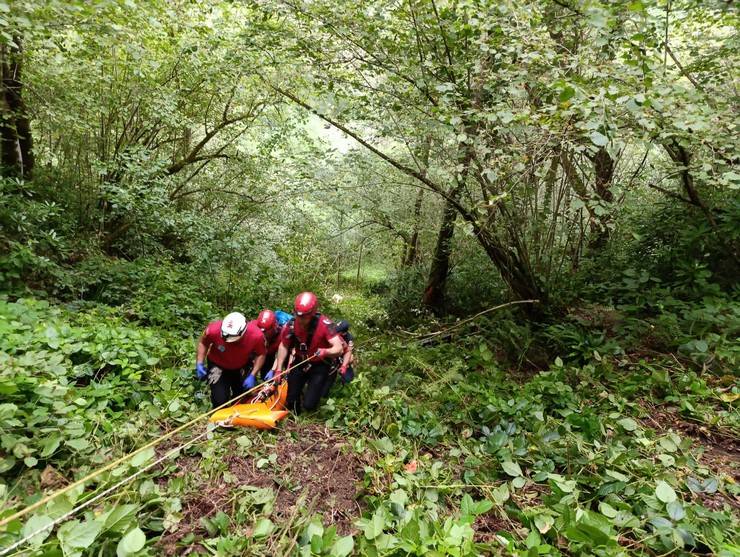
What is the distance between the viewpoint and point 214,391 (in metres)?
4.09

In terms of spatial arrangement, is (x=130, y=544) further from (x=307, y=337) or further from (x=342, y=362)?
(x=342, y=362)

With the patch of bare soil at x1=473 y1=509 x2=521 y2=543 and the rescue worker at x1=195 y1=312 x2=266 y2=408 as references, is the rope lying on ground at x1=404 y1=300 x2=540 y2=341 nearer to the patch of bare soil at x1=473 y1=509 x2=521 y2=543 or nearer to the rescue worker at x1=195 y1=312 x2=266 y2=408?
the rescue worker at x1=195 y1=312 x2=266 y2=408

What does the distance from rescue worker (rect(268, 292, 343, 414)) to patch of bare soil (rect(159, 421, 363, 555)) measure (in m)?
0.55

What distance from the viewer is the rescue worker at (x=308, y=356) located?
4258 mm

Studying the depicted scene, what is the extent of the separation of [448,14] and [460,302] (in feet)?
17.2

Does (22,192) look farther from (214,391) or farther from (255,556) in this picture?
(255,556)

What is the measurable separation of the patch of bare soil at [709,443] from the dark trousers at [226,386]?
3857mm

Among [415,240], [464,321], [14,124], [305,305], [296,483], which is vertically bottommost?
[296,483]

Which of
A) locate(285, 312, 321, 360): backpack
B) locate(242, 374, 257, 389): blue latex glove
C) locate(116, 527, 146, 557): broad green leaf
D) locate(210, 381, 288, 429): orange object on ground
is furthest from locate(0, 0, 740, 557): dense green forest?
locate(285, 312, 321, 360): backpack

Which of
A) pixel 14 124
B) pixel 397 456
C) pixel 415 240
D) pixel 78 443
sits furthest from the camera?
pixel 415 240

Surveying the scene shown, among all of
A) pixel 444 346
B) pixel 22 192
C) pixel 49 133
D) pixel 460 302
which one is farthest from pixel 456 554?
pixel 49 133

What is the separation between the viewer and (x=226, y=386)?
165 inches

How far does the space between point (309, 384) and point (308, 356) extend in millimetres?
314

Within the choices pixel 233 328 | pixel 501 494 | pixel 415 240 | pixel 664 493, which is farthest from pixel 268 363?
pixel 415 240
